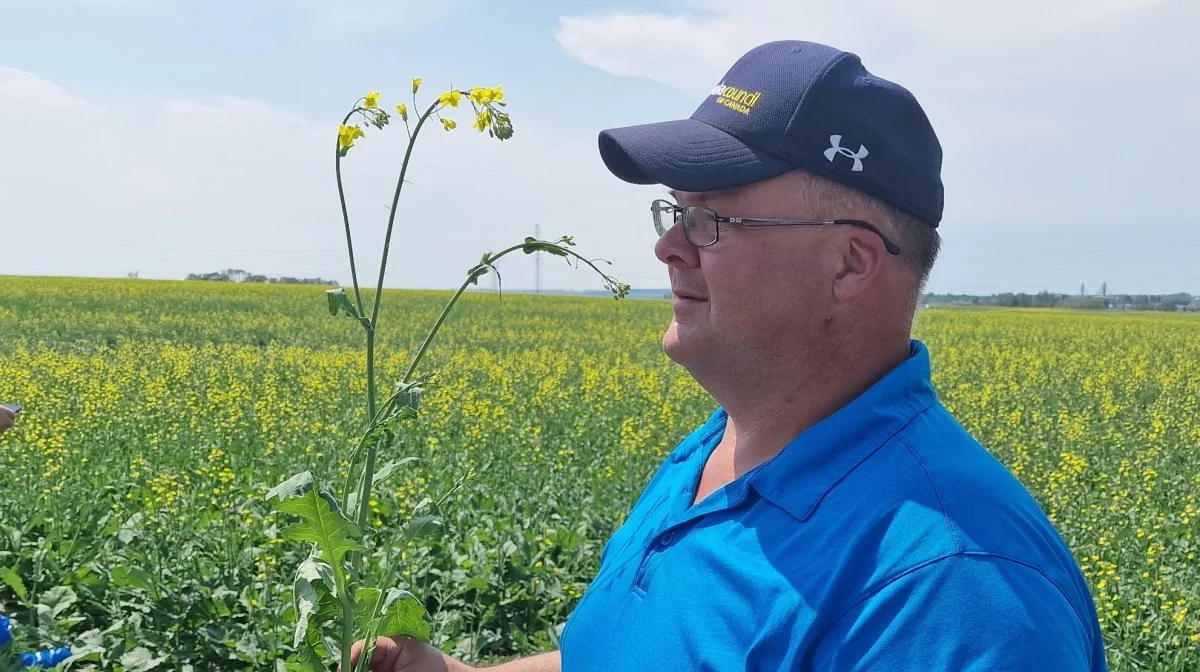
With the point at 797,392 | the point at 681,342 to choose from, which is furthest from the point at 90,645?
the point at 797,392

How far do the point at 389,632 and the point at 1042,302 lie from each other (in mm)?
87017

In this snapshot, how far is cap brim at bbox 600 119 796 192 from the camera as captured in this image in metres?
1.33

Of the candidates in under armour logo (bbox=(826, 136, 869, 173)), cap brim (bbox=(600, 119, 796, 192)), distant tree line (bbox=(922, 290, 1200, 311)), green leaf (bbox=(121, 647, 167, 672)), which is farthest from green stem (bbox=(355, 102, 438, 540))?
distant tree line (bbox=(922, 290, 1200, 311))

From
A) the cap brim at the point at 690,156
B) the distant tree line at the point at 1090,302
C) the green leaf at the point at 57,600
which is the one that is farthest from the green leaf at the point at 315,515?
the distant tree line at the point at 1090,302

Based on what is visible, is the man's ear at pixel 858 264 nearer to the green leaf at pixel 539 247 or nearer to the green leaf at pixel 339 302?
the green leaf at pixel 539 247

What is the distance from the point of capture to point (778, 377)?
4.56 ft

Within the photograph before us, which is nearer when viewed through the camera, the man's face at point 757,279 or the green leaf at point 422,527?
the man's face at point 757,279

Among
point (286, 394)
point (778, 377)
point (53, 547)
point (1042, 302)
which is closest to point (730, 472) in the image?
point (778, 377)

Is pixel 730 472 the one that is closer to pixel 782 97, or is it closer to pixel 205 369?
pixel 782 97

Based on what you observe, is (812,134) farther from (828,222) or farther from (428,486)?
(428,486)

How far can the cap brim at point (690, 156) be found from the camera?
133 centimetres

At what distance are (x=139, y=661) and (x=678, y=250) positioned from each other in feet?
9.39

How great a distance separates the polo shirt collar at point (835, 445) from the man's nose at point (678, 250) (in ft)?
1.06

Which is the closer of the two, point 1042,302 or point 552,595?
point 552,595
